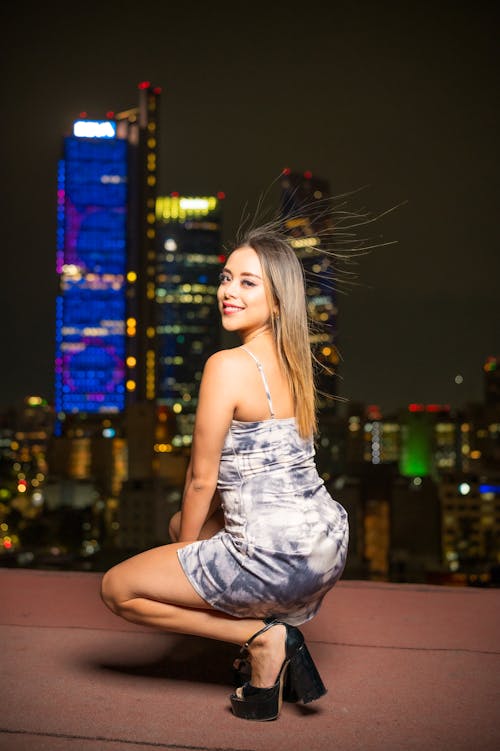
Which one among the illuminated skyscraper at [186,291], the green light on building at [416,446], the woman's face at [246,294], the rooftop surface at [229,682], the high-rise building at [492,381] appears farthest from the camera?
the illuminated skyscraper at [186,291]

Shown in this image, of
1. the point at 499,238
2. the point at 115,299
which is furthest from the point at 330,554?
the point at 115,299

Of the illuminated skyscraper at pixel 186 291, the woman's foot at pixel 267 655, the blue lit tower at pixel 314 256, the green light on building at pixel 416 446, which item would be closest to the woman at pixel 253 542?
the woman's foot at pixel 267 655

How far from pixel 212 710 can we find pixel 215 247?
9160 centimetres

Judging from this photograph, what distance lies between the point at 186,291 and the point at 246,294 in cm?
8589

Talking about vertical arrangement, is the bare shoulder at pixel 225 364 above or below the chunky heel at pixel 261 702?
above

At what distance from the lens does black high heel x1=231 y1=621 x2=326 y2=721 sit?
1.58 meters

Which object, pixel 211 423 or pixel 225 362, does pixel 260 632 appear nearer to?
pixel 211 423

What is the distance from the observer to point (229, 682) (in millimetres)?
1851

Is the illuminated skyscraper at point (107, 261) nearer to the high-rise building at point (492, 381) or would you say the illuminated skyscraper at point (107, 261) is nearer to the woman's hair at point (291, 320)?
the high-rise building at point (492, 381)

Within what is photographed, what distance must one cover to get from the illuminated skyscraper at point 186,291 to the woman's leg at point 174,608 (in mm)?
79114

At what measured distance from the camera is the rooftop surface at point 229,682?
1515mm

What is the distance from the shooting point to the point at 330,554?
1.61m

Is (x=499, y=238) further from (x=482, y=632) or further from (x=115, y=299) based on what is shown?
(x=482, y=632)

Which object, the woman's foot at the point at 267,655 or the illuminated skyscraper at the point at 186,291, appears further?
the illuminated skyscraper at the point at 186,291
